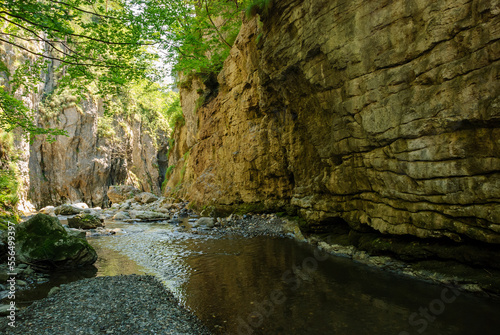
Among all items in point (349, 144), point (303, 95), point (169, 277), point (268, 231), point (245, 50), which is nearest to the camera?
point (169, 277)

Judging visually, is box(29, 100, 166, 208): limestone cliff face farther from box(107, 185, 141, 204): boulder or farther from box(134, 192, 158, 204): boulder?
box(134, 192, 158, 204): boulder

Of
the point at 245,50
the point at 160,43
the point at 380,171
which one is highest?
the point at 245,50

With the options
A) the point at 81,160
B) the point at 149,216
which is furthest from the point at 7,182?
the point at 81,160

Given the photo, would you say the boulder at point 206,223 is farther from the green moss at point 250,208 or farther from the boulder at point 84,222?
the boulder at point 84,222

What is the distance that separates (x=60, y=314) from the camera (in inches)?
199

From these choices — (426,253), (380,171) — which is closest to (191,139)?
(380,171)

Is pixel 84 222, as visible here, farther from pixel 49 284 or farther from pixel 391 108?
pixel 391 108

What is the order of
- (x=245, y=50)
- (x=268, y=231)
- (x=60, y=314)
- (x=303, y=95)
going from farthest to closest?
(x=245, y=50), (x=268, y=231), (x=303, y=95), (x=60, y=314)

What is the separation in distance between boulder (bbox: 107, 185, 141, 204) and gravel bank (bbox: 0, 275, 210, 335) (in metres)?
37.2

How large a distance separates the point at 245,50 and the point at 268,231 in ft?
39.3

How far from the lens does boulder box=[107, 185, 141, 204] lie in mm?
40781

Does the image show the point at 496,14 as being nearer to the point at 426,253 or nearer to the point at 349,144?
the point at 349,144

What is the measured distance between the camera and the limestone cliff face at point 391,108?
587 cm

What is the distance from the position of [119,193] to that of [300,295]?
41.2 m
